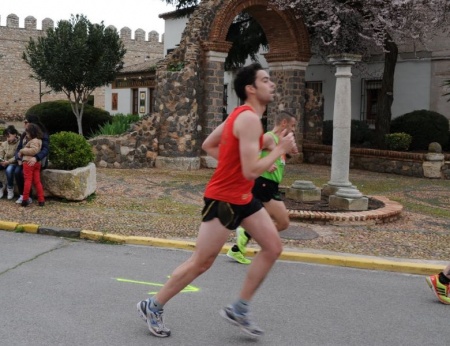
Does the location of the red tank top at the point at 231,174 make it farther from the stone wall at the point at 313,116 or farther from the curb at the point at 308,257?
the stone wall at the point at 313,116

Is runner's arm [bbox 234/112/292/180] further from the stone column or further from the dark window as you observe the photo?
the dark window

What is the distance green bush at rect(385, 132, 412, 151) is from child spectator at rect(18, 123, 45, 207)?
11.6m

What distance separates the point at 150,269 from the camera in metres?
6.70

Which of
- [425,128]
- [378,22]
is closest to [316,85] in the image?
[425,128]

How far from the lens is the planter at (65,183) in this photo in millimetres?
10414

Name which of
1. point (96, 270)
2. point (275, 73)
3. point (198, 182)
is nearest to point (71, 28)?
point (275, 73)

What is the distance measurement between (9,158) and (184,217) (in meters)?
3.42

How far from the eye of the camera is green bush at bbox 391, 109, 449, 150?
18953mm

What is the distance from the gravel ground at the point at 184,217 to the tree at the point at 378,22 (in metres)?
5.51

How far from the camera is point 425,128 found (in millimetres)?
18984

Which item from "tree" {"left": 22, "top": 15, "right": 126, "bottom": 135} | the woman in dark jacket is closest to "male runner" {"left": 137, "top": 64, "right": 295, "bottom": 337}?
the woman in dark jacket

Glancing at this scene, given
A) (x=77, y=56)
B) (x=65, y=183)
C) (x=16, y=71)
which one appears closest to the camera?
(x=65, y=183)

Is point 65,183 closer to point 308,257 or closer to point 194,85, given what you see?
point 308,257

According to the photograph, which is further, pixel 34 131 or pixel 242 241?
pixel 34 131
